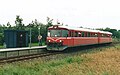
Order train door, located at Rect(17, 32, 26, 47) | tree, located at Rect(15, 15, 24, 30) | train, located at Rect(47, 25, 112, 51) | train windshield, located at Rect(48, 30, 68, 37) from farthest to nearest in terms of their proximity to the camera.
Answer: tree, located at Rect(15, 15, 24, 30) → train door, located at Rect(17, 32, 26, 47) → train windshield, located at Rect(48, 30, 68, 37) → train, located at Rect(47, 25, 112, 51)

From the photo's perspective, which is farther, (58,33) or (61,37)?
(58,33)

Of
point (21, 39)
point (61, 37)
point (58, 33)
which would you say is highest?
point (58, 33)

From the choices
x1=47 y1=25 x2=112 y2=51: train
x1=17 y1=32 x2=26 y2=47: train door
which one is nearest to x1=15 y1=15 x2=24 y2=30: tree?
x1=17 y1=32 x2=26 y2=47: train door

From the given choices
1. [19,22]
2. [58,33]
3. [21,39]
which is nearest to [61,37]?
[58,33]

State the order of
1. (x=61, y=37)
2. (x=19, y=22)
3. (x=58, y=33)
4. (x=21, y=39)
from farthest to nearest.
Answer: (x=19, y=22) < (x=21, y=39) < (x=58, y=33) < (x=61, y=37)

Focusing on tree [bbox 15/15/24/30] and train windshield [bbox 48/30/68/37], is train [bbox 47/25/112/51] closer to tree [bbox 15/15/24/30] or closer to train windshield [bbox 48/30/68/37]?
train windshield [bbox 48/30/68/37]

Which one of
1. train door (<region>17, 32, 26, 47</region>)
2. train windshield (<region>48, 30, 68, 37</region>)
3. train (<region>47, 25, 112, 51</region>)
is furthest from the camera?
train door (<region>17, 32, 26, 47</region>)

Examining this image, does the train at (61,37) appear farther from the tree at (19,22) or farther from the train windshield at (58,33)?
the tree at (19,22)

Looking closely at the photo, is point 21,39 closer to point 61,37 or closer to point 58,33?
point 58,33

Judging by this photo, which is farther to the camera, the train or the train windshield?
the train windshield

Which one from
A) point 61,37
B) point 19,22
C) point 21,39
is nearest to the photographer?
point 61,37

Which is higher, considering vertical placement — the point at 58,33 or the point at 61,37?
the point at 58,33

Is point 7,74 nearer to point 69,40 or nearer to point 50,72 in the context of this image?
point 50,72

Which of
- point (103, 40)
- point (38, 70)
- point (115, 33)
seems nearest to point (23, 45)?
point (103, 40)
